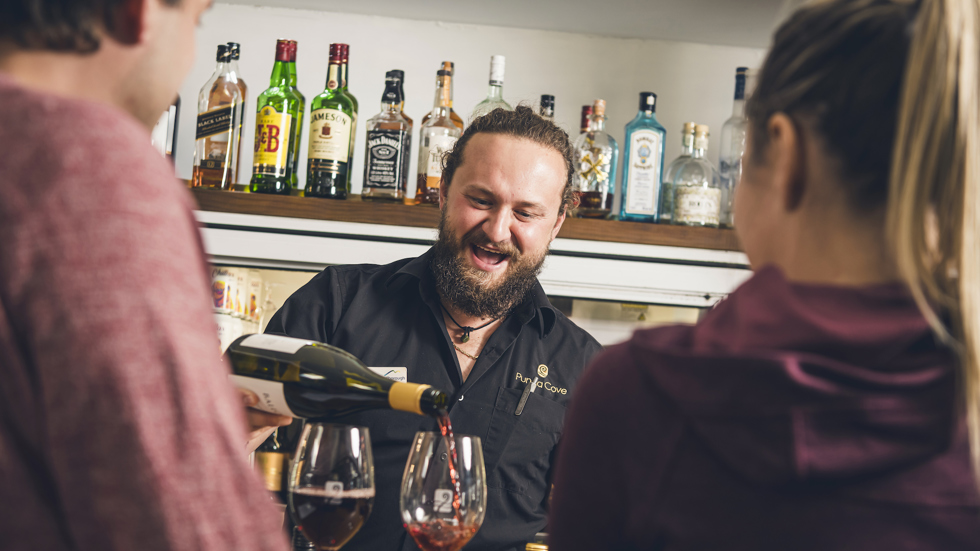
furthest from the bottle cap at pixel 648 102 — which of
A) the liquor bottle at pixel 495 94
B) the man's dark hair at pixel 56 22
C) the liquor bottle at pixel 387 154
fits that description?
the man's dark hair at pixel 56 22

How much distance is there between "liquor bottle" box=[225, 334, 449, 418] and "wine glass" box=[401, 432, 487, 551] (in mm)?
181

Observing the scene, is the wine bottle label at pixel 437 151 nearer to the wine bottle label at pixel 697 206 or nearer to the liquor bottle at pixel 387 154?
the liquor bottle at pixel 387 154

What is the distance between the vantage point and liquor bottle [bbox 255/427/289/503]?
1910 mm

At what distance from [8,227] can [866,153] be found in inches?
19.0

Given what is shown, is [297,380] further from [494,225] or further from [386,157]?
[386,157]

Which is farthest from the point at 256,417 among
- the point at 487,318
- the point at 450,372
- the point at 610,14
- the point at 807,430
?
the point at 610,14

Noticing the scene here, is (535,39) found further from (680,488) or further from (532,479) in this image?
(680,488)

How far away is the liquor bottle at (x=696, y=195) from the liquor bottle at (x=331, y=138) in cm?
86

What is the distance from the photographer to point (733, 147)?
2.10 meters

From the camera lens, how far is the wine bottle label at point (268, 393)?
1052mm

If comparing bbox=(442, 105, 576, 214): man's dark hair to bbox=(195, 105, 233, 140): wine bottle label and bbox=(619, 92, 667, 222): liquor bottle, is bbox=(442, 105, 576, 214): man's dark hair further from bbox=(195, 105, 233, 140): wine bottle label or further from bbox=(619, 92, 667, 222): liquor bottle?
bbox=(195, 105, 233, 140): wine bottle label

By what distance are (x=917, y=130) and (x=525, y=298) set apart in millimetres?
1250

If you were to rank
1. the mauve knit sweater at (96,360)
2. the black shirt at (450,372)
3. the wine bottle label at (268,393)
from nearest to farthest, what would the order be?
the mauve knit sweater at (96,360) < the wine bottle label at (268,393) < the black shirt at (450,372)

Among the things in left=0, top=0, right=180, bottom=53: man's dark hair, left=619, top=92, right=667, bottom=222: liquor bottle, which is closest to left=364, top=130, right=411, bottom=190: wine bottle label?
left=619, top=92, right=667, bottom=222: liquor bottle
